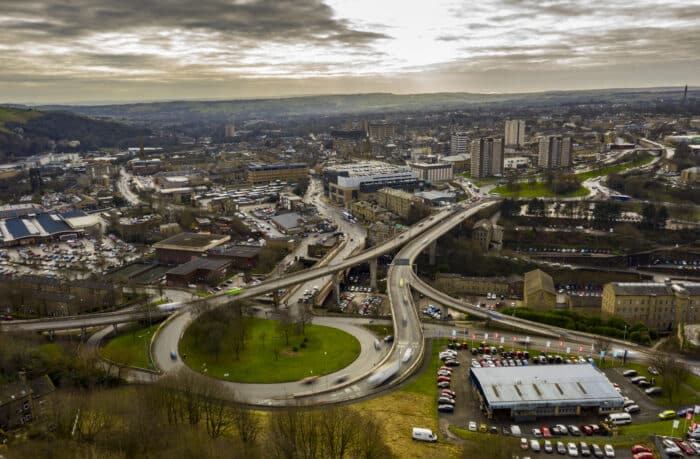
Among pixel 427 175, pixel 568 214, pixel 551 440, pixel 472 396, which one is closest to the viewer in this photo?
pixel 551 440

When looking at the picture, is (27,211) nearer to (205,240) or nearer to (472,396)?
(205,240)

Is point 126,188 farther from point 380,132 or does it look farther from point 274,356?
point 380,132

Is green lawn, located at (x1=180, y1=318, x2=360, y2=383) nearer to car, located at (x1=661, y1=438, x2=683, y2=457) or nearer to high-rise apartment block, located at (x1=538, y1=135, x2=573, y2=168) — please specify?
car, located at (x1=661, y1=438, x2=683, y2=457)

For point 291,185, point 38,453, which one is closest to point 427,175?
point 291,185

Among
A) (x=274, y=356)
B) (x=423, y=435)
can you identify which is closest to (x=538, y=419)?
(x=423, y=435)

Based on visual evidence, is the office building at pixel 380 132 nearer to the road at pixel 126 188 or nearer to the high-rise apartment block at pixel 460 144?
the high-rise apartment block at pixel 460 144

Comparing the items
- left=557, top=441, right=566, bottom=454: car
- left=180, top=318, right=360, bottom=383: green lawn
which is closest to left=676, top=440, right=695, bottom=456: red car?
left=557, top=441, right=566, bottom=454: car

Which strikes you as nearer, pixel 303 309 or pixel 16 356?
pixel 16 356
